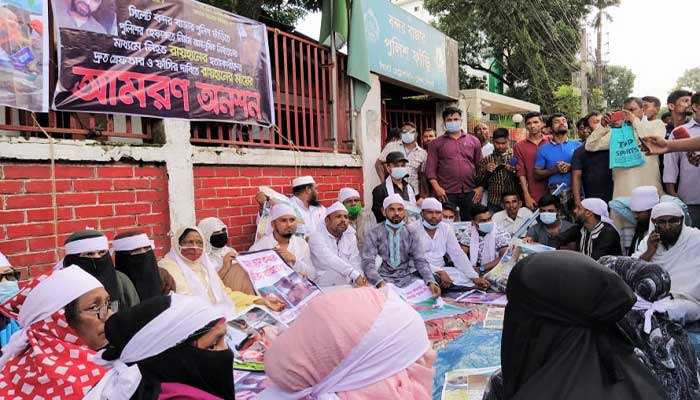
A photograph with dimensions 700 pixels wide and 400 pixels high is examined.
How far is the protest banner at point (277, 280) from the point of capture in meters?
4.09

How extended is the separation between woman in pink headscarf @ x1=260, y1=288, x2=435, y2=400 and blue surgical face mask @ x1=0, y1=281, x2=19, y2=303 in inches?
80.4

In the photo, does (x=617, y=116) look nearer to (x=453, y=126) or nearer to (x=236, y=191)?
(x=453, y=126)

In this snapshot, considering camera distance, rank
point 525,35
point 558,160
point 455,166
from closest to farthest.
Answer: point 558,160, point 455,166, point 525,35

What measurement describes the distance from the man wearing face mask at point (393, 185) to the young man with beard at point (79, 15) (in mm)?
3391

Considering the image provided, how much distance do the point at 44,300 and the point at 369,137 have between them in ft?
17.2

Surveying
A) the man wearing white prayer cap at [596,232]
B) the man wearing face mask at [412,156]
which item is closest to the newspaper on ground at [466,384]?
the man wearing white prayer cap at [596,232]

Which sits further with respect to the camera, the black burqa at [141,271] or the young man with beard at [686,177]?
the young man with beard at [686,177]

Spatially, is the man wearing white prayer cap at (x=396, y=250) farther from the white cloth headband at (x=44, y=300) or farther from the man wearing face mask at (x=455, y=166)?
the white cloth headband at (x=44, y=300)

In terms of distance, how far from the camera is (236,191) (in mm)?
5035

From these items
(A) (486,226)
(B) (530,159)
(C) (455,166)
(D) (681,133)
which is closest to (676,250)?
(D) (681,133)

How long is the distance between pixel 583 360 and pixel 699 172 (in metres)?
4.20

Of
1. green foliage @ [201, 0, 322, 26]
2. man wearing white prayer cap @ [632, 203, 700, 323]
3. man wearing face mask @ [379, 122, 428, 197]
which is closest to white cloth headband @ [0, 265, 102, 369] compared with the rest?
man wearing white prayer cap @ [632, 203, 700, 323]

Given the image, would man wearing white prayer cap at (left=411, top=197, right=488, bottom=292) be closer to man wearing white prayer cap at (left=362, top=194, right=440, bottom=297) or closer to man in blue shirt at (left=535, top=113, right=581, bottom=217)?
man wearing white prayer cap at (left=362, top=194, right=440, bottom=297)

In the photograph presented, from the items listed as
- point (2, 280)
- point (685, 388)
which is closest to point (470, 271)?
point (685, 388)
